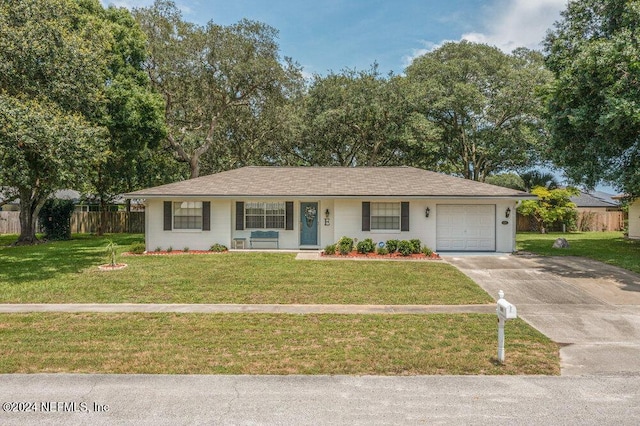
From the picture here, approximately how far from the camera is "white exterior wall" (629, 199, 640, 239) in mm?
23109

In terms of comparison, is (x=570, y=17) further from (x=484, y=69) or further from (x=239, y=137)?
(x=239, y=137)

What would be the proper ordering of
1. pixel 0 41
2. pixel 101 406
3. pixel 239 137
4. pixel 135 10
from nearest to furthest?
1. pixel 101 406
2. pixel 0 41
3. pixel 135 10
4. pixel 239 137

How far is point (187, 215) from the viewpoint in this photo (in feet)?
56.3

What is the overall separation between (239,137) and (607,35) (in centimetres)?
2490

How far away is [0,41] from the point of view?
1133 cm

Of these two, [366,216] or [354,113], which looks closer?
[366,216]

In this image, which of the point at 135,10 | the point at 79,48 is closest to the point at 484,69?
the point at 135,10

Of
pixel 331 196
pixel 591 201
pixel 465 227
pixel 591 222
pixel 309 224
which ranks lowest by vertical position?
pixel 591 222

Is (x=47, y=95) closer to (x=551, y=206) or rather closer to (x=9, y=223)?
(x=9, y=223)

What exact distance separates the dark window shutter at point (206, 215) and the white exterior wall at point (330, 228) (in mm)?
139

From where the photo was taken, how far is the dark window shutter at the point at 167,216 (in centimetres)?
1689

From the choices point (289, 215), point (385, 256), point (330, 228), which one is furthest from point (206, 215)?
point (385, 256)

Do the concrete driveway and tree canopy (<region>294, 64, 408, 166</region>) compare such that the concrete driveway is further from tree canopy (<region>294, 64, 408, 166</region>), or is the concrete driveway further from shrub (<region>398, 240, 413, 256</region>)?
tree canopy (<region>294, 64, 408, 166</region>)

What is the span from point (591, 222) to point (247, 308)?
3167 cm
